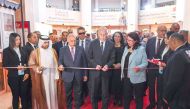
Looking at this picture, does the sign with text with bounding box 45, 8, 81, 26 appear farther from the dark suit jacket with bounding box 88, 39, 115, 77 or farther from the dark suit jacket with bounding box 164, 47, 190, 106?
the dark suit jacket with bounding box 164, 47, 190, 106

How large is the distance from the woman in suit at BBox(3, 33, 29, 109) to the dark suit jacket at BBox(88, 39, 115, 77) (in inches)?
51.9

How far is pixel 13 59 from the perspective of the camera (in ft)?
14.4

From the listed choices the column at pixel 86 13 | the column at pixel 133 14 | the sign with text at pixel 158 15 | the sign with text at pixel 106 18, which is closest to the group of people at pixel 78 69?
the sign with text at pixel 158 15

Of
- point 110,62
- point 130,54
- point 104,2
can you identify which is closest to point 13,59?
point 110,62

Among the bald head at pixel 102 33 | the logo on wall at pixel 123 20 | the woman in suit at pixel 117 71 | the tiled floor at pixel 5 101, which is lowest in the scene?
the tiled floor at pixel 5 101

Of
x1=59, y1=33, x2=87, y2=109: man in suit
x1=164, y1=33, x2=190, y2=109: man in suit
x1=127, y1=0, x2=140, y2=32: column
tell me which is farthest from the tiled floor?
x1=127, y1=0, x2=140, y2=32: column

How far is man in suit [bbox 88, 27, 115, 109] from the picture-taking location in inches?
175

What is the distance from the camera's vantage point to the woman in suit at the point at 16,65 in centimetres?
434

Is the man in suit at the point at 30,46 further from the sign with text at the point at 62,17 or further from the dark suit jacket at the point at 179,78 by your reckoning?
the sign with text at the point at 62,17

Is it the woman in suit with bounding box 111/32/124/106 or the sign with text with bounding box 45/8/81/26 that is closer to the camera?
the woman in suit with bounding box 111/32/124/106

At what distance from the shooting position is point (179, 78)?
2.88 m

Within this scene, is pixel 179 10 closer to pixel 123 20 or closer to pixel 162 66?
pixel 123 20

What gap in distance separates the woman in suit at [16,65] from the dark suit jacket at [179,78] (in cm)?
277

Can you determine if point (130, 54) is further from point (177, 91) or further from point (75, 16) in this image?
point (75, 16)
